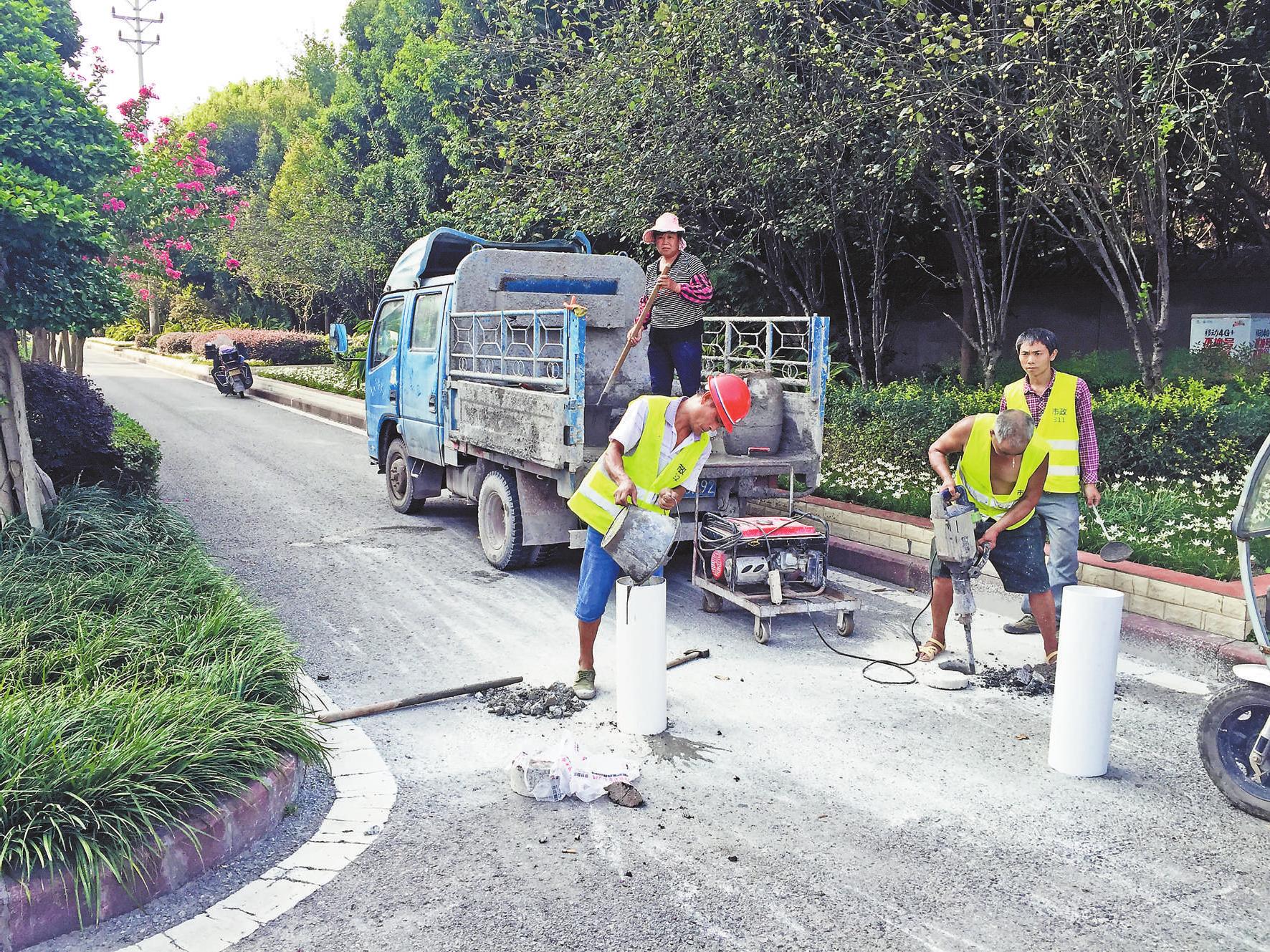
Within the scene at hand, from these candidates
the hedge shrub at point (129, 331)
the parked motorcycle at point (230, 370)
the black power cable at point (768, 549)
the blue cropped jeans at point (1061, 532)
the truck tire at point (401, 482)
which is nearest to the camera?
the black power cable at point (768, 549)

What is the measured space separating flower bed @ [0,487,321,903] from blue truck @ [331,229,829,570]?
2.10m

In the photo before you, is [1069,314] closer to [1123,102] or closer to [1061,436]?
[1123,102]

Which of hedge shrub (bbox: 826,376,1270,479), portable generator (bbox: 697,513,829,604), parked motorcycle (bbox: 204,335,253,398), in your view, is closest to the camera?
portable generator (bbox: 697,513,829,604)

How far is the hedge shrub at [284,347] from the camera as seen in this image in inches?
1211

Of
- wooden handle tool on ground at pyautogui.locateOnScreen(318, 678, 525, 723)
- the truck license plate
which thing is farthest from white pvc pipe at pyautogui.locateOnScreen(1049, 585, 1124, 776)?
the truck license plate

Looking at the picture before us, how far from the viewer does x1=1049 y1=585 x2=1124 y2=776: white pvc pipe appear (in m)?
4.31

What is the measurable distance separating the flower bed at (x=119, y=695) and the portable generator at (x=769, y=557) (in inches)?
101

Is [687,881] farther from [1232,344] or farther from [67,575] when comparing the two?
[1232,344]

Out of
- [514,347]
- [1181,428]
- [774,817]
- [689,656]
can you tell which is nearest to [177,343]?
[514,347]

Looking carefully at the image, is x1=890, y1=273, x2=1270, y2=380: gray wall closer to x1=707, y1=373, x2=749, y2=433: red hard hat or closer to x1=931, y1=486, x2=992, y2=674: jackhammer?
x1=931, y1=486, x2=992, y2=674: jackhammer

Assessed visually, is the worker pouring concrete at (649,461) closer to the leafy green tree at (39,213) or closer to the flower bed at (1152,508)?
the leafy green tree at (39,213)

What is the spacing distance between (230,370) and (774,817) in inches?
827

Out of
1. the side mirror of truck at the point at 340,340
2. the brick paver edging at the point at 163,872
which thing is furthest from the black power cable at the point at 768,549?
the side mirror of truck at the point at 340,340

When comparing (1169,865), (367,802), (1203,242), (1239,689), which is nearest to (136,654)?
(367,802)
